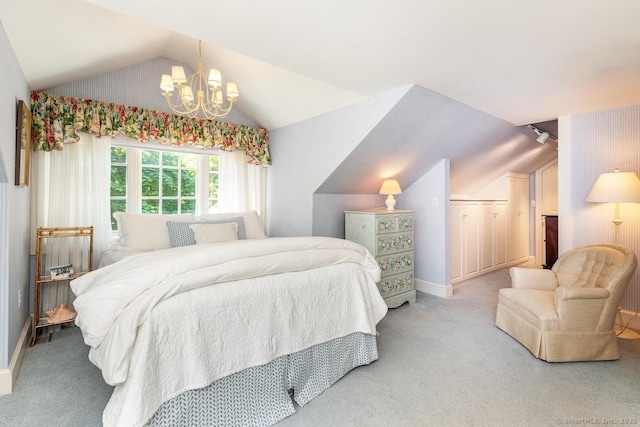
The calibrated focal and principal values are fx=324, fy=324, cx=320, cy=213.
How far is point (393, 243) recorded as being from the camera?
3529 millimetres

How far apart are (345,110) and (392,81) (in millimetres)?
732

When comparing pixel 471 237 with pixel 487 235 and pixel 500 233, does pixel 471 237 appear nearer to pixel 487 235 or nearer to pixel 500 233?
pixel 487 235

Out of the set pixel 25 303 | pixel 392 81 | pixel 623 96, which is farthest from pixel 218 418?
pixel 623 96

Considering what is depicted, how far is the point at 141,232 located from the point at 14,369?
1.30 metres

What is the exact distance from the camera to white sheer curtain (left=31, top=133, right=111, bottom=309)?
2.85m

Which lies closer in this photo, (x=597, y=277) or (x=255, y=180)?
(x=597, y=277)

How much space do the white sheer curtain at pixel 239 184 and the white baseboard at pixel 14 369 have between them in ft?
6.84

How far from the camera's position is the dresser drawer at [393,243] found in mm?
3404

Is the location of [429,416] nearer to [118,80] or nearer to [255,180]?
[255,180]

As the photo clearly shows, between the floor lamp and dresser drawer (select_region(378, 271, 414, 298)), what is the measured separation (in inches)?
71.4

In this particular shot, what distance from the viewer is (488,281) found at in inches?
178

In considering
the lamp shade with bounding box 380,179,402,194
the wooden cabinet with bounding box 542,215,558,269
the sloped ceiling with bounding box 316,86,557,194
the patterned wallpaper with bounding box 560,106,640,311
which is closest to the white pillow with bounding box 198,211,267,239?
the sloped ceiling with bounding box 316,86,557,194

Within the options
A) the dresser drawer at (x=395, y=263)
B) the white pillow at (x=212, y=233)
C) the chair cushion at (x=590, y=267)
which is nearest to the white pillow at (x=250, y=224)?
the white pillow at (x=212, y=233)

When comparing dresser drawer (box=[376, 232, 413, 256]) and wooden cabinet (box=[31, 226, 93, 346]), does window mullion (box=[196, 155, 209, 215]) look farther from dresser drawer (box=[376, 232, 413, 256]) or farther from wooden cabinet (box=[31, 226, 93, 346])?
dresser drawer (box=[376, 232, 413, 256])
